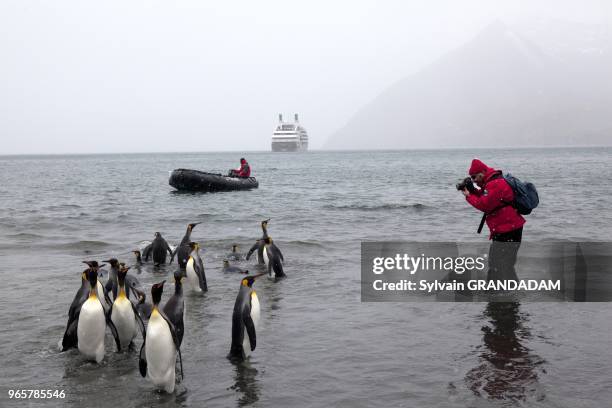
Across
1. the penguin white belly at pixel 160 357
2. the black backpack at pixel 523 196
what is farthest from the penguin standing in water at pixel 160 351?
the black backpack at pixel 523 196

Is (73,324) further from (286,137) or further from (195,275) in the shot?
(286,137)

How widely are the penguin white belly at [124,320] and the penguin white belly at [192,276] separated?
2929mm

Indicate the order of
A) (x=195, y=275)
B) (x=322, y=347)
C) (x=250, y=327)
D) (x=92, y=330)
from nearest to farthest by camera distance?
(x=92, y=330) → (x=250, y=327) → (x=322, y=347) → (x=195, y=275)

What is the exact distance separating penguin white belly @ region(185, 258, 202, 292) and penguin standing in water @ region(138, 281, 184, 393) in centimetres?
395

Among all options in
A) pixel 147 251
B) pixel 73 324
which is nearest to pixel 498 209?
pixel 73 324

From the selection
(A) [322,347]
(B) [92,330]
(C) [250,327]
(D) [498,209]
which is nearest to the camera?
(B) [92,330]

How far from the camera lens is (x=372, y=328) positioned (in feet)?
24.9

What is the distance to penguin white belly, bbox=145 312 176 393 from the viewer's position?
18.1ft

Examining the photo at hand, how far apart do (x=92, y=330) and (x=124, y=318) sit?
454mm

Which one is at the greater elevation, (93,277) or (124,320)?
(93,277)

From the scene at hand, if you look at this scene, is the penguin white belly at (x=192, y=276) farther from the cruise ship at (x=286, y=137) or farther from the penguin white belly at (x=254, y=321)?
the cruise ship at (x=286, y=137)

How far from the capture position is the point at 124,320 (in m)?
6.61

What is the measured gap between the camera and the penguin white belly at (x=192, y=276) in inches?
379

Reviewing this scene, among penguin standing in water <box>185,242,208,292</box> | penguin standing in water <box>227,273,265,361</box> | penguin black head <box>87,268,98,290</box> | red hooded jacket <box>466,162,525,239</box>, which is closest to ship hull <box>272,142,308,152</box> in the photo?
penguin standing in water <box>185,242,208,292</box>
